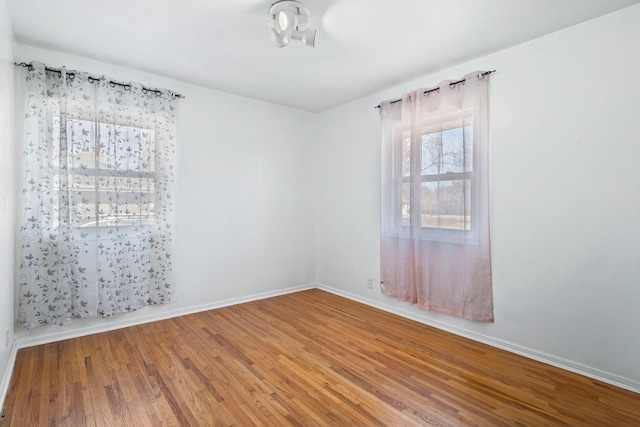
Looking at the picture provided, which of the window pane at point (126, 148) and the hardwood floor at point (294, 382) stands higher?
the window pane at point (126, 148)

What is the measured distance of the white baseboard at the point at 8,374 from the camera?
6.53ft

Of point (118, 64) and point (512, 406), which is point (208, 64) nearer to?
point (118, 64)

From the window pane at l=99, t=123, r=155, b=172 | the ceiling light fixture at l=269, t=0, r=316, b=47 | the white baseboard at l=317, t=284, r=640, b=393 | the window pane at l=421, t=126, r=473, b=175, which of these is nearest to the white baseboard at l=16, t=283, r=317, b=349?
the window pane at l=99, t=123, r=155, b=172

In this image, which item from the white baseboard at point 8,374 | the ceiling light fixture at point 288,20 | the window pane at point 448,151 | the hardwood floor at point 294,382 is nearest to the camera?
the hardwood floor at point 294,382

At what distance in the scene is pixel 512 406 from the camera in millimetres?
1962

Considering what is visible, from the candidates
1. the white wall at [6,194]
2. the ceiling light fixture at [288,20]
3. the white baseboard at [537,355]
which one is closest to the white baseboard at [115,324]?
the white wall at [6,194]

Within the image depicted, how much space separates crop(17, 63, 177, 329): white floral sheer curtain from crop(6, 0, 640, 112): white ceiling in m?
0.41

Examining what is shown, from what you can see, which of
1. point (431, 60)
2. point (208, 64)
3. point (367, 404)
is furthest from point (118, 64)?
point (367, 404)

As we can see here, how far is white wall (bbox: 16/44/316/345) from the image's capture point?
11.7 feet

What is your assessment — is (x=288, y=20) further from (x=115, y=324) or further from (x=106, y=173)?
(x=115, y=324)

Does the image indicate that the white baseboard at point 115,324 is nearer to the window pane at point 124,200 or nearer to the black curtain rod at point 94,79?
the window pane at point 124,200

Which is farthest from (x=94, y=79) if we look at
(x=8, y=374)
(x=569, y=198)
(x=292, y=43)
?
(x=569, y=198)

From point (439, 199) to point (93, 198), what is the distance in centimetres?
335

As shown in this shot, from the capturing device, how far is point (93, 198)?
298 cm
